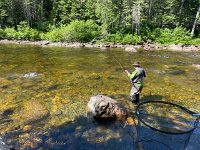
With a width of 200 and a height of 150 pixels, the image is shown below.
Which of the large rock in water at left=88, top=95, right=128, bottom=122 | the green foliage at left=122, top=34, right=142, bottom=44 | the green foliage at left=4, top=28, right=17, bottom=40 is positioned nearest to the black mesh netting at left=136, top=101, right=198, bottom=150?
the large rock in water at left=88, top=95, right=128, bottom=122

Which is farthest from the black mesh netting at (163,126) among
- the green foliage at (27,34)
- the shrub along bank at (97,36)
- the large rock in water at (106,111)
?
the green foliage at (27,34)

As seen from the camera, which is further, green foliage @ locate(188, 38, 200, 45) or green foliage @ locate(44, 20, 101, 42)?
green foliage @ locate(44, 20, 101, 42)

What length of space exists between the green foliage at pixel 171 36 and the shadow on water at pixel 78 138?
1488 inches

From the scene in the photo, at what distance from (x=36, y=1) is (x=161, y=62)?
43.0 metres

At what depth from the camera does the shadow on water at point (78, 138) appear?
29.3 feet

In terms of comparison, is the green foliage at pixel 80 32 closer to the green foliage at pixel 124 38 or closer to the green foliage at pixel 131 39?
the green foliage at pixel 124 38

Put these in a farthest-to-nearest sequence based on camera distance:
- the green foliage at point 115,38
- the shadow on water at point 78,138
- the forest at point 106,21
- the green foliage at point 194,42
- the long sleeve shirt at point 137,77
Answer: the forest at point 106,21
the green foliage at point 115,38
the green foliage at point 194,42
the long sleeve shirt at point 137,77
the shadow on water at point 78,138

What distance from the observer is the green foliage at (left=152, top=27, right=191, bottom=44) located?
46062mm

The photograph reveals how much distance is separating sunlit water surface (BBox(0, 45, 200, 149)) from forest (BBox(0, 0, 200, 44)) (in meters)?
21.0

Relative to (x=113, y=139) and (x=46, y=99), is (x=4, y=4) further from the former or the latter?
(x=113, y=139)

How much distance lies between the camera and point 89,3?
5650 centimetres

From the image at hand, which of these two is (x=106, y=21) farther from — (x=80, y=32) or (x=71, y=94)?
(x=71, y=94)

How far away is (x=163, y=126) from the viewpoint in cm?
1055

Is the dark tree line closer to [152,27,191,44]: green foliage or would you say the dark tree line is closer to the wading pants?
[152,27,191,44]: green foliage
